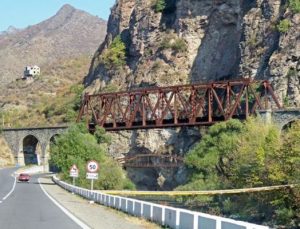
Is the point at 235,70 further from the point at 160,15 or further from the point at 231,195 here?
the point at 231,195

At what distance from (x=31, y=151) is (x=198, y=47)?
1885 inches

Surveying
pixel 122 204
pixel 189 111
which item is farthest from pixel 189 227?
pixel 189 111

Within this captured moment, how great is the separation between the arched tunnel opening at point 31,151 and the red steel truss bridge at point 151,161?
38.1 metres

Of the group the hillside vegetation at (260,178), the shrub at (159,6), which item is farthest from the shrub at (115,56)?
the hillside vegetation at (260,178)

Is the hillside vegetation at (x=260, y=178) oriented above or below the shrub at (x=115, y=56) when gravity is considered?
below

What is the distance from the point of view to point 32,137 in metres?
136

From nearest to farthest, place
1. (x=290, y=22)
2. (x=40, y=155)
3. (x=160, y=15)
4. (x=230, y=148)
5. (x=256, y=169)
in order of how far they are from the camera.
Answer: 1. (x=256, y=169)
2. (x=230, y=148)
3. (x=290, y=22)
4. (x=160, y=15)
5. (x=40, y=155)

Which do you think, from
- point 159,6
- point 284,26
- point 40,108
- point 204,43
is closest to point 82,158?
point 284,26

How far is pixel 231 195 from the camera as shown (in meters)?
45.8

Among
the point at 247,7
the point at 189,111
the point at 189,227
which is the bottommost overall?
the point at 189,227

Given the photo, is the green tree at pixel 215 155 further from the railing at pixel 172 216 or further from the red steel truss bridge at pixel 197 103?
the railing at pixel 172 216

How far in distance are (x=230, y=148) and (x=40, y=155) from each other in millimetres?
76699

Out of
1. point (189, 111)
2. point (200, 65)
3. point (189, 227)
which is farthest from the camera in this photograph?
point (200, 65)

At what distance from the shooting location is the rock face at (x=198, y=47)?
8394 cm
